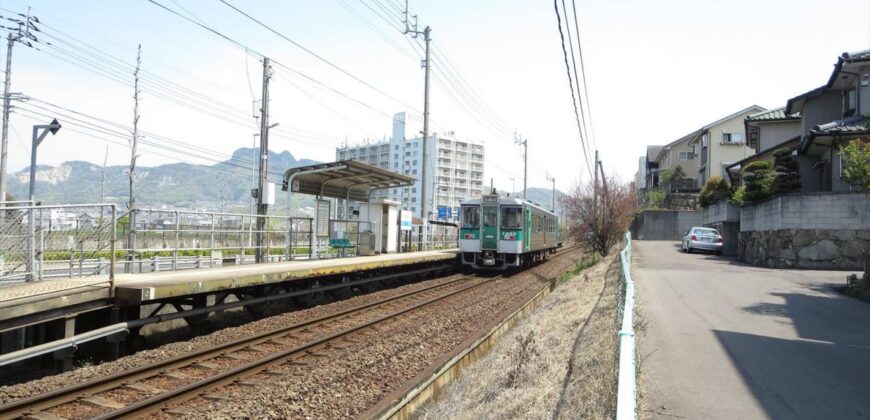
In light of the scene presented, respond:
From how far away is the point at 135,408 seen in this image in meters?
5.43

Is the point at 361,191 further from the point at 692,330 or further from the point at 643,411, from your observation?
the point at 643,411

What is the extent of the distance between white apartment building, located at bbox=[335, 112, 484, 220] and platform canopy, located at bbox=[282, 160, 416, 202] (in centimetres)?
9538

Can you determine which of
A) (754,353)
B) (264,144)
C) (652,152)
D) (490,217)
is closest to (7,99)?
(264,144)

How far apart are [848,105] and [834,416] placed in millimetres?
21197

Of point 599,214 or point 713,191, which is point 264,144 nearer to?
point 599,214

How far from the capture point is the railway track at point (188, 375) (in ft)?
17.9

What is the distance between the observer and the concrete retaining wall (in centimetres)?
4446

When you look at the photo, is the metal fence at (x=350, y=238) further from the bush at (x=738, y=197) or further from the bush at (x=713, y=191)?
the bush at (x=713, y=191)

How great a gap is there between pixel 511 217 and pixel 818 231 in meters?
9.61

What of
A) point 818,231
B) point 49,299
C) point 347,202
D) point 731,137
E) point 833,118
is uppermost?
point 731,137

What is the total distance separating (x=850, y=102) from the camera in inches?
819

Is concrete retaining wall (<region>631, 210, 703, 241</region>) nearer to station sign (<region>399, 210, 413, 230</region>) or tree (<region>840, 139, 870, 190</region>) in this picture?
station sign (<region>399, 210, 413, 230</region>)

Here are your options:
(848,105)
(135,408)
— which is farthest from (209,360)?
(848,105)

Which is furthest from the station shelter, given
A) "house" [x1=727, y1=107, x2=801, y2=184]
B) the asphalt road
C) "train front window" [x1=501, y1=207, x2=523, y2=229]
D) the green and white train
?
"house" [x1=727, y1=107, x2=801, y2=184]
